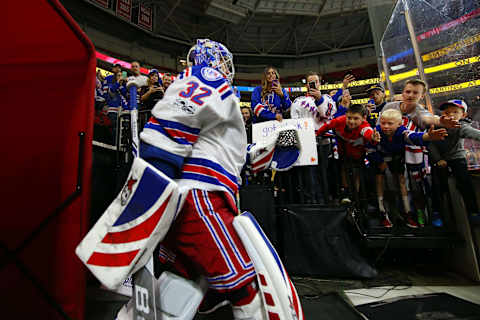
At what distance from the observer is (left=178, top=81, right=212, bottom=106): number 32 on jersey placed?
3.41 ft

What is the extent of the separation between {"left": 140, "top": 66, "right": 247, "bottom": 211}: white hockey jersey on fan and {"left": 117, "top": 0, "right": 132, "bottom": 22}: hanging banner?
41.1ft

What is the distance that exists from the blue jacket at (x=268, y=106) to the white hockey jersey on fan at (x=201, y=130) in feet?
8.55

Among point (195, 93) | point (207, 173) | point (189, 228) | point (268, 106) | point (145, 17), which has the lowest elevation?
point (189, 228)

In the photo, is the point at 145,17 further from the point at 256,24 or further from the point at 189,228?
the point at 189,228

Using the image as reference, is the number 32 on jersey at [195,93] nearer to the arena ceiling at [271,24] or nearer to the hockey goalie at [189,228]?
the hockey goalie at [189,228]

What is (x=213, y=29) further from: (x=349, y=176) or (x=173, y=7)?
(x=349, y=176)

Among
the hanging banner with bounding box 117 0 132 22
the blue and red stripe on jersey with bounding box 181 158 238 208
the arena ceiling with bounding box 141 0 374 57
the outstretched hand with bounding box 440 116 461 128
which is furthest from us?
the arena ceiling with bounding box 141 0 374 57

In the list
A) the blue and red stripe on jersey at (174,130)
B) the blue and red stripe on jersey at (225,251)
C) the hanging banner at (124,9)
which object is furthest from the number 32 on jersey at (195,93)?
the hanging banner at (124,9)

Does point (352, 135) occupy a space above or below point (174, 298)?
above

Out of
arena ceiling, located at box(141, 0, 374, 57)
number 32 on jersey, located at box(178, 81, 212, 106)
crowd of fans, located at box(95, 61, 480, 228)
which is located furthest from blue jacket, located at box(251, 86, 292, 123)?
arena ceiling, located at box(141, 0, 374, 57)

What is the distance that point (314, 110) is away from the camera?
3.95 m

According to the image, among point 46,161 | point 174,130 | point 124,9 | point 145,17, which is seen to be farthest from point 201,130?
point 145,17

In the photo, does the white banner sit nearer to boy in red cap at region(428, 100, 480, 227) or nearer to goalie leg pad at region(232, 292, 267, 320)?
boy in red cap at region(428, 100, 480, 227)

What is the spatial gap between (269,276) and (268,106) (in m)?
3.32
